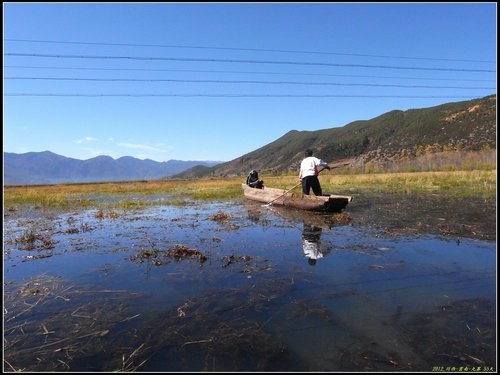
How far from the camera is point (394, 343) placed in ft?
15.3

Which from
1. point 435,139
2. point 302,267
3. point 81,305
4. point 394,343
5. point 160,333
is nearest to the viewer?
point 394,343

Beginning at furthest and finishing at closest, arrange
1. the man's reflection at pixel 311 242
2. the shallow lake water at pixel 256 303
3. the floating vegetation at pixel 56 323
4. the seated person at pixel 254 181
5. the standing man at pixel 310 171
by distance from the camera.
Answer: the seated person at pixel 254 181, the standing man at pixel 310 171, the man's reflection at pixel 311 242, the floating vegetation at pixel 56 323, the shallow lake water at pixel 256 303

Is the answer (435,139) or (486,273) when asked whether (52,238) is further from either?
(435,139)

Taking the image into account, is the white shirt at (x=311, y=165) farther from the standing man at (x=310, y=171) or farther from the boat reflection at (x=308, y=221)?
the boat reflection at (x=308, y=221)

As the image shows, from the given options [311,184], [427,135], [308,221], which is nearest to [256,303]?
[308,221]

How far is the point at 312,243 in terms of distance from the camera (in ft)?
34.6

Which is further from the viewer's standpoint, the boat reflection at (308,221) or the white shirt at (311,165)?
the white shirt at (311,165)

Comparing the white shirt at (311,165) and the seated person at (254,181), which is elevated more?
the white shirt at (311,165)

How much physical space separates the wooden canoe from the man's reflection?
2586 millimetres

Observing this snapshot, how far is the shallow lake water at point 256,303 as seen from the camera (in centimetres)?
447

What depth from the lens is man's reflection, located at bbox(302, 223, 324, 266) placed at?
29.6 ft

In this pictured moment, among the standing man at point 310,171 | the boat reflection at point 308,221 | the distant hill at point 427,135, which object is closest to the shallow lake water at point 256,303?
the boat reflection at point 308,221

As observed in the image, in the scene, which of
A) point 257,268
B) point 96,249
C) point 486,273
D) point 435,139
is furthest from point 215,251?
point 435,139

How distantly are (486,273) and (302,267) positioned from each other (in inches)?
148
